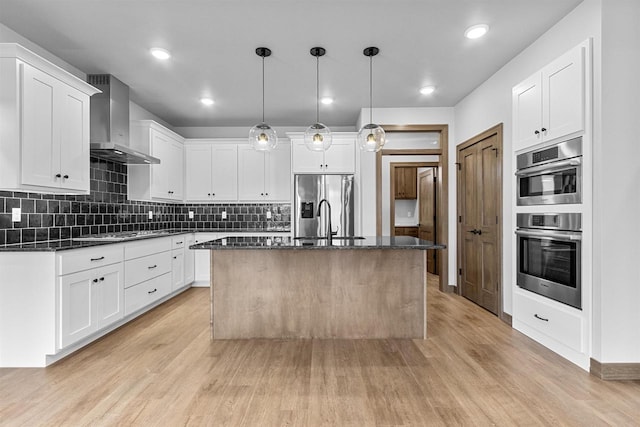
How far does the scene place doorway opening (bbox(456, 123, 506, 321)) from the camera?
4023mm

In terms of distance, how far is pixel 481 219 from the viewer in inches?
175

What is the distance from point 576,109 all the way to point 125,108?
177 inches

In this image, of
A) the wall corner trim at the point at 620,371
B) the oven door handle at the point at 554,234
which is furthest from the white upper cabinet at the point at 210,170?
the wall corner trim at the point at 620,371

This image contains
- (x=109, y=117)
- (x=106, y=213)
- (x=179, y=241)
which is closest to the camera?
(x=109, y=117)

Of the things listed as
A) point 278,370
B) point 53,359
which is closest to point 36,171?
point 53,359

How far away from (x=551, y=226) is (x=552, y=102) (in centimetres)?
100

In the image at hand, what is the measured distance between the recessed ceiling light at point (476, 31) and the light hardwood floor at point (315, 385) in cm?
272

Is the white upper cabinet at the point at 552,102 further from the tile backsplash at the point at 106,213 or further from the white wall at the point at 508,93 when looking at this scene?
the tile backsplash at the point at 106,213

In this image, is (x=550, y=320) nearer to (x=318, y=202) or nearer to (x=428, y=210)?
(x=318, y=202)

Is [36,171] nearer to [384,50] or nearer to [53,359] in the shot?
[53,359]

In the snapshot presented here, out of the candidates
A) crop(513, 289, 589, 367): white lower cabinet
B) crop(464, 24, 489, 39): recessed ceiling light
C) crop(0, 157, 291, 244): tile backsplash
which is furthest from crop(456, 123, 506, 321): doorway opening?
crop(0, 157, 291, 244): tile backsplash

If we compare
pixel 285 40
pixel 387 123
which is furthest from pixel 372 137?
pixel 387 123

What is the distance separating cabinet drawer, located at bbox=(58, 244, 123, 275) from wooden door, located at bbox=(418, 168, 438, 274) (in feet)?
16.3

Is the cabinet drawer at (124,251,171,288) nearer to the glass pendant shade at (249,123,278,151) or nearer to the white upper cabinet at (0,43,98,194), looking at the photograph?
the white upper cabinet at (0,43,98,194)
